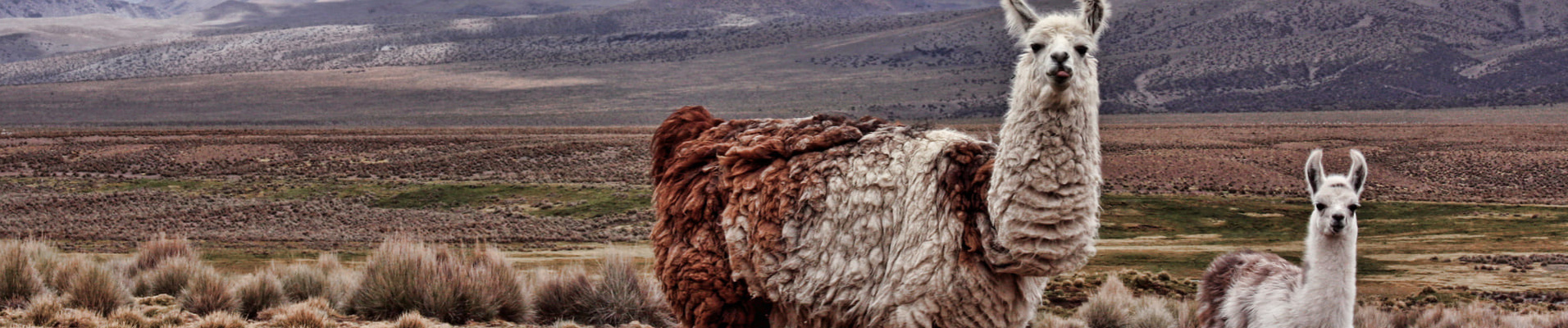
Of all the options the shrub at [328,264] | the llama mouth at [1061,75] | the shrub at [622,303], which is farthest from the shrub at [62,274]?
the llama mouth at [1061,75]

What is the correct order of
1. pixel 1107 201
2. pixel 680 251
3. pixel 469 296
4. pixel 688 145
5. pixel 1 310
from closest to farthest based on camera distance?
pixel 680 251 → pixel 688 145 → pixel 1 310 → pixel 469 296 → pixel 1107 201

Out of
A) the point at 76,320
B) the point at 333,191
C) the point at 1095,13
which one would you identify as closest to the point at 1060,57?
the point at 1095,13

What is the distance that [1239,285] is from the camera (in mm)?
7711

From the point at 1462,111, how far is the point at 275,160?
62780 millimetres

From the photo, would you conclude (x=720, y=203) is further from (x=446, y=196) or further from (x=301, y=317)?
(x=446, y=196)

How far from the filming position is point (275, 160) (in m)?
37.8

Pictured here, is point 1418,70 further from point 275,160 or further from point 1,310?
point 1,310

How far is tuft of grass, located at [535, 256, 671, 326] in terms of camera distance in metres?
9.34

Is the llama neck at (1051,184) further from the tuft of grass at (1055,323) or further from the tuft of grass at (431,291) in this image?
the tuft of grass at (431,291)

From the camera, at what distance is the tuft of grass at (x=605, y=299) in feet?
30.7

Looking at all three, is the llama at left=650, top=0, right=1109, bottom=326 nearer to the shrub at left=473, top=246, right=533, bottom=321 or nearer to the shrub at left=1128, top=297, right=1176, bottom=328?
the shrub at left=473, top=246, right=533, bottom=321

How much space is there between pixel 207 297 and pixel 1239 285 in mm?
7495

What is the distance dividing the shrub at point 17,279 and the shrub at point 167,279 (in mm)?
786

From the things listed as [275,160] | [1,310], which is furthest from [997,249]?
[275,160]
